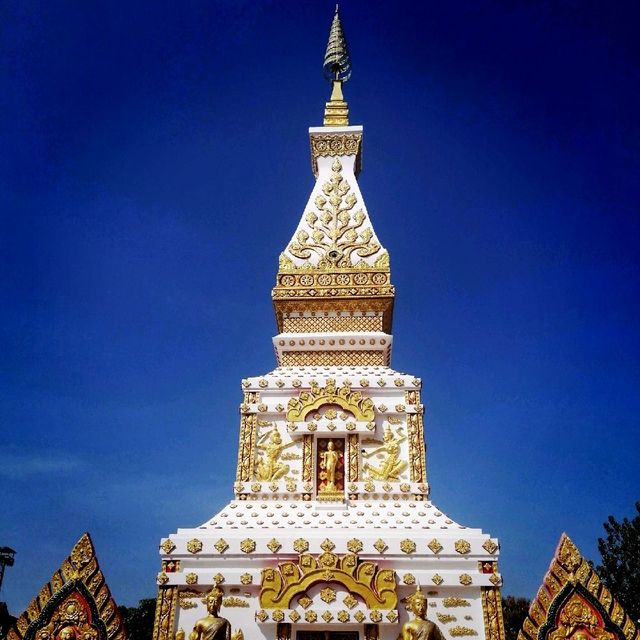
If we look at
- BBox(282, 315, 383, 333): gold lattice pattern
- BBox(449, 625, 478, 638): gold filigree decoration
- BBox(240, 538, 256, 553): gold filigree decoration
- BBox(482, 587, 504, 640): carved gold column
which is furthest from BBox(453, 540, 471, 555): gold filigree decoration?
BBox(282, 315, 383, 333): gold lattice pattern

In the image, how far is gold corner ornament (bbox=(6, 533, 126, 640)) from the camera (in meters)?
9.20

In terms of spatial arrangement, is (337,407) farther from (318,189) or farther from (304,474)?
(318,189)

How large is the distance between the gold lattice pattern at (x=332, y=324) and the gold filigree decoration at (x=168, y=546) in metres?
6.33

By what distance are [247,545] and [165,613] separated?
1.75 m

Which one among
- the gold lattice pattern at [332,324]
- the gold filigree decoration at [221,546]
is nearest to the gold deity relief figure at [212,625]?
the gold filigree decoration at [221,546]

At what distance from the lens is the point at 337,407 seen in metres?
12.7

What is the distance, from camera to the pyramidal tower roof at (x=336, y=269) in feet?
48.1

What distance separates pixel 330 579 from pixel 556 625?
3677 mm

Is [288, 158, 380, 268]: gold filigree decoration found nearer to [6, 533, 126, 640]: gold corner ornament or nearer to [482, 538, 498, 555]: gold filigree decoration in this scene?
[482, 538, 498, 555]: gold filigree decoration

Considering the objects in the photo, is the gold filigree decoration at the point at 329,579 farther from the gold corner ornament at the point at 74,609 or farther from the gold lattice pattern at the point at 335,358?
the gold lattice pattern at the point at 335,358

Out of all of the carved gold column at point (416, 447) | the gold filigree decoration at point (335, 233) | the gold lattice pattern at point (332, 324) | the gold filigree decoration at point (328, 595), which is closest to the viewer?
the gold filigree decoration at point (328, 595)

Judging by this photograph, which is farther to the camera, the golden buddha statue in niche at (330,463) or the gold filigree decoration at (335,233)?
the gold filigree decoration at (335,233)

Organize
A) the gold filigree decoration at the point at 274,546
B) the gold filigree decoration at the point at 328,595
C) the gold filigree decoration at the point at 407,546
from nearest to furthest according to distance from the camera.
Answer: the gold filigree decoration at the point at 328,595, the gold filigree decoration at the point at 407,546, the gold filigree decoration at the point at 274,546

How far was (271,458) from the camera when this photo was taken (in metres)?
12.2
